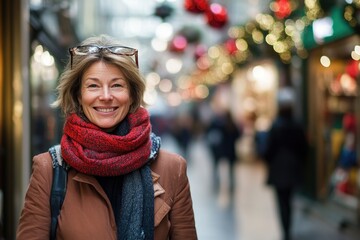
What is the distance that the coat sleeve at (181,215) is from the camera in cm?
266

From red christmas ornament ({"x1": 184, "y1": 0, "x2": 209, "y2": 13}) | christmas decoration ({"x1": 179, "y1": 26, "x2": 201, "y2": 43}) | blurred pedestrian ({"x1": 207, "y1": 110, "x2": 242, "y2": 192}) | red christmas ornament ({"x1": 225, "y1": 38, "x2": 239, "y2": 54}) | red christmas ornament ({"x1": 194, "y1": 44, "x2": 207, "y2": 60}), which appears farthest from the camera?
red christmas ornament ({"x1": 194, "y1": 44, "x2": 207, "y2": 60})

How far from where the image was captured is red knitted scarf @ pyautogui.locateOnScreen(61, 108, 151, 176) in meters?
2.53

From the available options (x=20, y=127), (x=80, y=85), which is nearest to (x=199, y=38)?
(x=20, y=127)

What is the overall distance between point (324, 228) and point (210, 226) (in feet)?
5.40

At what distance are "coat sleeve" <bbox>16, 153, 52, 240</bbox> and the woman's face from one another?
0.33 m

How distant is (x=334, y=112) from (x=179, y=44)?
4.56m

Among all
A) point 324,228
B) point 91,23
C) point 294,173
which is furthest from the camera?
point 91,23

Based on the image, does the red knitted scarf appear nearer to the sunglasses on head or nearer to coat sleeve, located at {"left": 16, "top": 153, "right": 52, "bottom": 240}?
coat sleeve, located at {"left": 16, "top": 153, "right": 52, "bottom": 240}

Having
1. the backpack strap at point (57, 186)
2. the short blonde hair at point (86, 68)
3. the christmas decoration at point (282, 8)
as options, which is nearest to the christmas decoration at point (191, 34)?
the christmas decoration at point (282, 8)

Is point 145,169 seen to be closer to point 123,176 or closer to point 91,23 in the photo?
point 123,176

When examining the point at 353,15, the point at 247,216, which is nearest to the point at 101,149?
the point at 353,15

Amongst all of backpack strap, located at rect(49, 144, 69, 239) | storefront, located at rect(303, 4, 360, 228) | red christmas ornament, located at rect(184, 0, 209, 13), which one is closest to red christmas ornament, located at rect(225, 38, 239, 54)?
storefront, located at rect(303, 4, 360, 228)

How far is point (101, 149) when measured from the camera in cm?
258

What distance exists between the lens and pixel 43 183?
8.27ft
